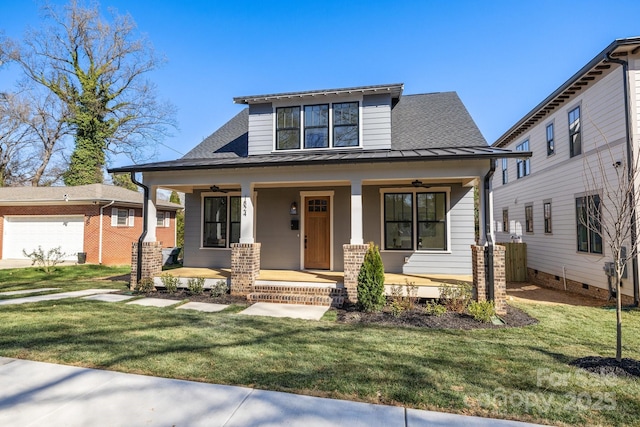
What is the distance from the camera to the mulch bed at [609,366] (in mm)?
3764

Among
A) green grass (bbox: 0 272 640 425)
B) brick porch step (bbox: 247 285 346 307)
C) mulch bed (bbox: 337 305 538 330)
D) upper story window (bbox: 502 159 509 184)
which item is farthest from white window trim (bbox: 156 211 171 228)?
upper story window (bbox: 502 159 509 184)

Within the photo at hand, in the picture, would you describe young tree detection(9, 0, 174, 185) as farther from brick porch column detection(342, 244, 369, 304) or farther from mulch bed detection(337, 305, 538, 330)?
mulch bed detection(337, 305, 538, 330)

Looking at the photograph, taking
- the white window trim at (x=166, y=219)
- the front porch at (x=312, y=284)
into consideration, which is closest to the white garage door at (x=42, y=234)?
the white window trim at (x=166, y=219)

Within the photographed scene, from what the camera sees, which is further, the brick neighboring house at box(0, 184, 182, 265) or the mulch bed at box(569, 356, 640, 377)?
the brick neighboring house at box(0, 184, 182, 265)

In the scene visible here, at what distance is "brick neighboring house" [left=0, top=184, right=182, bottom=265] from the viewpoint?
1536 cm

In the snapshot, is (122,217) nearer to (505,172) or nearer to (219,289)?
(219,289)

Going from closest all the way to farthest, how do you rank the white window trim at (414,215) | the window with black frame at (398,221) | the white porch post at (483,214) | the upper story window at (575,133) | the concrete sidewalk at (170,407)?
the concrete sidewalk at (170,407) < the white porch post at (483,214) < the white window trim at (414,215) < the window with black frame at (398,221) < the upper story window at (575,133)

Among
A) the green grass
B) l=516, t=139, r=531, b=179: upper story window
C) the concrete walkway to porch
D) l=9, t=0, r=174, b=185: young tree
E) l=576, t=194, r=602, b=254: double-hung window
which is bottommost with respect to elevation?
the green grass

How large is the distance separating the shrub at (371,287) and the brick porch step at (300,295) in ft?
2.37

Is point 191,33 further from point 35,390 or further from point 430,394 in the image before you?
point 430,394

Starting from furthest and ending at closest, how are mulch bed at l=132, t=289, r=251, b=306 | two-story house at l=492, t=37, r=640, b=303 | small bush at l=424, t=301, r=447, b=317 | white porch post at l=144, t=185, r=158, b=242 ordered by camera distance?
white porch post at l=144, t=185, r=158, b=242
two-story house at l=492, t=37, r=640, b=303
mulch bed at l=132, t=289, r=251, b=306
small bush at l=424, t=301, r=447, b=317

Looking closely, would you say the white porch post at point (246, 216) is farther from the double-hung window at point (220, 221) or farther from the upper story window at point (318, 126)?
the double-hung window at point (220, 221)

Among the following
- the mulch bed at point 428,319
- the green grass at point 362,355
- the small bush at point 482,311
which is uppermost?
the small bush at point 482,311

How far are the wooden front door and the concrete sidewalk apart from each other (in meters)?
6.66
